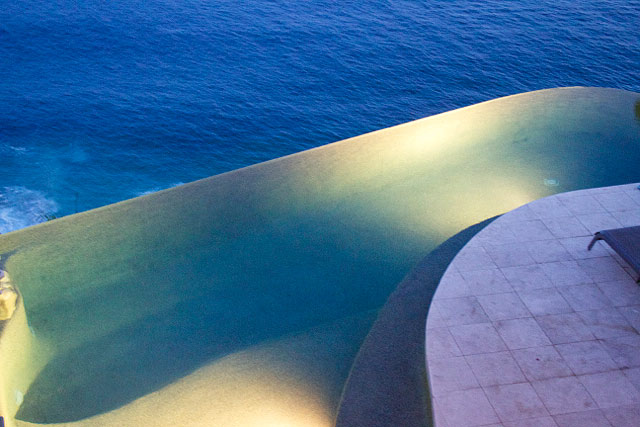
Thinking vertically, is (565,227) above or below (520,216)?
above

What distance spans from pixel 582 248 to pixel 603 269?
1.84 ft

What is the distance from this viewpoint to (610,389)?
7105 millimetres

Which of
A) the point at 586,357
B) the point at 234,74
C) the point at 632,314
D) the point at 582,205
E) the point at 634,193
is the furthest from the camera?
the point at 234,74

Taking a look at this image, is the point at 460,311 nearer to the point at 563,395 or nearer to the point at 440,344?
the point at 440,344

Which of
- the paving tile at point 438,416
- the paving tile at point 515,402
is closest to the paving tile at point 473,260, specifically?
the paving tile at point 515,402

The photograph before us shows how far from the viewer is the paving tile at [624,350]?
7469mm

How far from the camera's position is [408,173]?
1500cm

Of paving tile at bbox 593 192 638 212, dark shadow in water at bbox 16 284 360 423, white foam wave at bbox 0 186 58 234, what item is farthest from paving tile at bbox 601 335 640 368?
white foam wave at bbox 0 186 58 234

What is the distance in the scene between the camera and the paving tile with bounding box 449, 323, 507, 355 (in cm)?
770

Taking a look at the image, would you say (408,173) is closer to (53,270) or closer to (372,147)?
(372,147)

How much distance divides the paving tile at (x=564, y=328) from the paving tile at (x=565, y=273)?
709 millimetres

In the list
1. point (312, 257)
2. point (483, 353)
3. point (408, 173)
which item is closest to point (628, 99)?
point (408, 173)

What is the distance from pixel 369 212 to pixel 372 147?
8.20 feet

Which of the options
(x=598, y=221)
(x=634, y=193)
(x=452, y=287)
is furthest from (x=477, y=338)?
(x=634, y=193)
